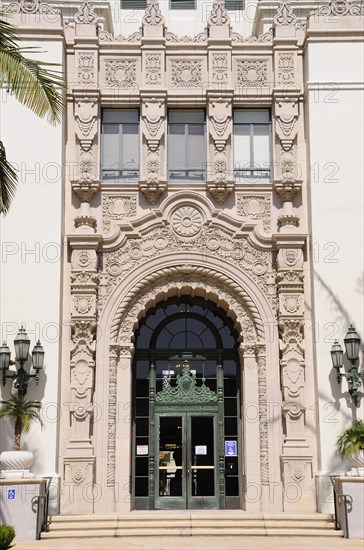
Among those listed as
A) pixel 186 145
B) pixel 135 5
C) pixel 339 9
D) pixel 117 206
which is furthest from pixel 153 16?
pixel 135 5

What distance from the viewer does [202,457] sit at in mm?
19797

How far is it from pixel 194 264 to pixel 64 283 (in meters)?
3.15

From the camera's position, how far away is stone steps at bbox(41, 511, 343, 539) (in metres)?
16.8

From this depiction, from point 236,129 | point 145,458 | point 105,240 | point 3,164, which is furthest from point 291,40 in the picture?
point 145,458

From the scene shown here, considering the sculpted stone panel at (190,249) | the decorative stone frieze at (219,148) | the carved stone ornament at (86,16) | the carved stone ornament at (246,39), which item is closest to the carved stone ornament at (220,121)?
the decorative stone frieze at (219,148)

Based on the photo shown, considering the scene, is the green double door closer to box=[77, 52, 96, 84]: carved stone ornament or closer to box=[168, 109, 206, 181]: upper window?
box=[168, 109, 206, 181]: upper window

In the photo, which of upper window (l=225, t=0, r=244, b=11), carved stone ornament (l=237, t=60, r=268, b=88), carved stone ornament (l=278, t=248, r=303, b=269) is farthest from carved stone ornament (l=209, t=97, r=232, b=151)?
upper window (l=225, t=0, r=244, b=11)

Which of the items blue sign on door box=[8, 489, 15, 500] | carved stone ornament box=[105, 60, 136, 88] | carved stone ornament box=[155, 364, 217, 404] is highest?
carved stone ornament box=[105, 60, 136, 88]

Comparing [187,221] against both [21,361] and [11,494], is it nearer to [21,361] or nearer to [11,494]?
[21,361]

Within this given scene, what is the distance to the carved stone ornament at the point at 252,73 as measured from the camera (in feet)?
68.2

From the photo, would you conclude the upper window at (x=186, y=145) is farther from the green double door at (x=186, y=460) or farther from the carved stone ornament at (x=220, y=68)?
the green double door at (x=186, y=460)

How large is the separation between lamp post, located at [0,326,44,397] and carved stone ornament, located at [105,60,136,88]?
6743 millimetres

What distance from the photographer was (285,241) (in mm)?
19656

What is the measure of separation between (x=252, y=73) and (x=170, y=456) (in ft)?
32.1
